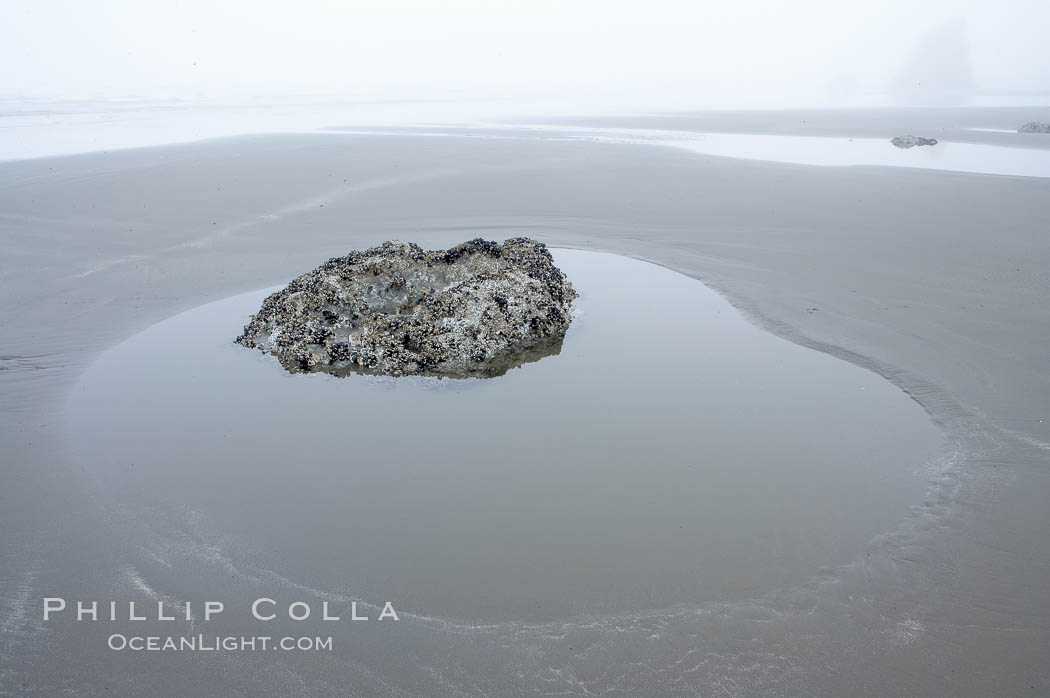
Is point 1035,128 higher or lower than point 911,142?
higher

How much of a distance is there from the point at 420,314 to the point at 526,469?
139 inches

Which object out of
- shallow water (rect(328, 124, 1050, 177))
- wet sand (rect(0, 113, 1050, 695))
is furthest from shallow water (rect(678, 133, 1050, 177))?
wet sand (rect(0, 113, 1050, 695))

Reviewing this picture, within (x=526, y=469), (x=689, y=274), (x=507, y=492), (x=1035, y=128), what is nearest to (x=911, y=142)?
(x=1035, y=128)

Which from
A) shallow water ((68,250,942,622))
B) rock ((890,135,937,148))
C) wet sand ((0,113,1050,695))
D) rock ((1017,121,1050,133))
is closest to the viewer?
wet sand ((0,113,1050,695))

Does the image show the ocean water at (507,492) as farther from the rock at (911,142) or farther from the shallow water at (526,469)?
the rock at (911,142)

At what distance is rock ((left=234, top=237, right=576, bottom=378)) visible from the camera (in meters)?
7.48

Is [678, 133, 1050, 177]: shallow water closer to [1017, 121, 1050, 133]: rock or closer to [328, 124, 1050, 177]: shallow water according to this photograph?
[328, 124, 1050, 177]: shallow water

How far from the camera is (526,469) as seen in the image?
17.6 feet

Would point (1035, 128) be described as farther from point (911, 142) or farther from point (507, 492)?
point (507, 492)

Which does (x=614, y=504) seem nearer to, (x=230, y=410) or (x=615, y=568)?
(x=615, y=568)

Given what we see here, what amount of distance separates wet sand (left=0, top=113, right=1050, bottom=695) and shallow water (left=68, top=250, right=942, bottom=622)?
0.24 metres

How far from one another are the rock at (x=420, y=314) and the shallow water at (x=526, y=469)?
1.29 feet

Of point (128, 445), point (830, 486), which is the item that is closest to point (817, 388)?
point (830, 486)

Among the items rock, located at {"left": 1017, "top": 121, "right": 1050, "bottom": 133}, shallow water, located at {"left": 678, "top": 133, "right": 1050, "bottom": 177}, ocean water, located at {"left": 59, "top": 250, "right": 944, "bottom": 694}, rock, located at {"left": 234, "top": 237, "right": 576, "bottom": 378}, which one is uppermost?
rock, located at {"left": 1017, "top": 121, "right": 1050, "bottom": 133}
